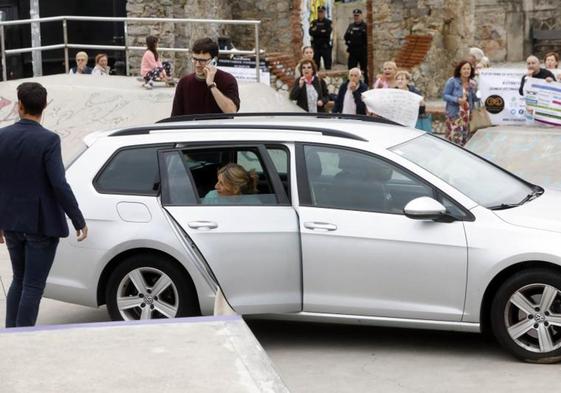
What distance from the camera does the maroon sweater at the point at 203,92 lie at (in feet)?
38.4

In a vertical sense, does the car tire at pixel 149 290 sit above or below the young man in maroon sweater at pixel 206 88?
below

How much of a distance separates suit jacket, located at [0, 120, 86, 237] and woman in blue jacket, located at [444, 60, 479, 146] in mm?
8911

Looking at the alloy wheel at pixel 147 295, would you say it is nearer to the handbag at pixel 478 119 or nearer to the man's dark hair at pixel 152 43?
the handbag at pixel 478 119

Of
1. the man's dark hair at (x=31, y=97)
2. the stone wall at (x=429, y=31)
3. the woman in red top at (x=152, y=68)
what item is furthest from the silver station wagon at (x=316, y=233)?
the stone wall at (x=429, y=31)

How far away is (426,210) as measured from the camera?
840 cm

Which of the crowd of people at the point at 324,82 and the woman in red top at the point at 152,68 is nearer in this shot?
the crowd of people at the point at 324,82

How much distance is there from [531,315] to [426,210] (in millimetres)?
923

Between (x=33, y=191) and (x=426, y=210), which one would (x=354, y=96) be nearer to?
(x=426, y=210)

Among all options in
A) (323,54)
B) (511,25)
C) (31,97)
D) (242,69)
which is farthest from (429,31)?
(31,97)

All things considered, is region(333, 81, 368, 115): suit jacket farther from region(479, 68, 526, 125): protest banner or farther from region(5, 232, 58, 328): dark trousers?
region(5, 232, 58, 328): dark trousers

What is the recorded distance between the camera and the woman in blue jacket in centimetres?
1648

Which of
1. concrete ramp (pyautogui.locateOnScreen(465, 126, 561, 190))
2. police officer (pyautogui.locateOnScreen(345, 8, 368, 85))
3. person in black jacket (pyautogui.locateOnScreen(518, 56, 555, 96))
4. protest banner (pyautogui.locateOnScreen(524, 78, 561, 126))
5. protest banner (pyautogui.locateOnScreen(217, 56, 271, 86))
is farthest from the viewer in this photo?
police officer (pyautogui.locateOnScreen(345, 8, 368, 85))

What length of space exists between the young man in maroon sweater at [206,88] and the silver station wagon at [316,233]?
213cm

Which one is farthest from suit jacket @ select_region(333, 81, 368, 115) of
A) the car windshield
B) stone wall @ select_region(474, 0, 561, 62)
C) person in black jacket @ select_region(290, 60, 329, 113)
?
stone wall @ select_region(474, 0, 561, 62)
